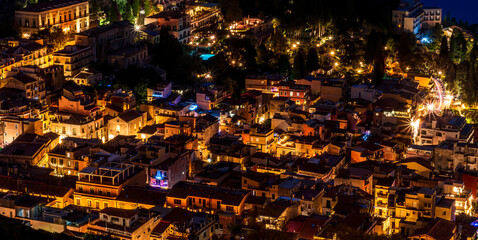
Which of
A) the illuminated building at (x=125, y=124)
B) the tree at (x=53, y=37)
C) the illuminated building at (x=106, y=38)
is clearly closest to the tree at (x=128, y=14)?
the illuminated building at (x=106, y=38)

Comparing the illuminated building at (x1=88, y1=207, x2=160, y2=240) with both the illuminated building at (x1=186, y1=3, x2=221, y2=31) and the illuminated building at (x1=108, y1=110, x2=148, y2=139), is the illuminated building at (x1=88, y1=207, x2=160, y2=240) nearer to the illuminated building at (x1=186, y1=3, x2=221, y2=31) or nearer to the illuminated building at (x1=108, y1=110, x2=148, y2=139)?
the illuminated building at (x1=108, y1=110, x2=148, y2=139)

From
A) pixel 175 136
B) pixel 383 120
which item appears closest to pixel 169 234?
pixel 175 136

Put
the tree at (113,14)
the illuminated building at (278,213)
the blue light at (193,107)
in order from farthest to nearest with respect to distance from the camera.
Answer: the tree at (113,14)
the blue light at (193,107)
the illuminated building at (278,213)

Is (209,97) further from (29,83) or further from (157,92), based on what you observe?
(29,83)

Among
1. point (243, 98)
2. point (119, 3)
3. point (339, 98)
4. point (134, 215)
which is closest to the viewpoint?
point (134, 215)

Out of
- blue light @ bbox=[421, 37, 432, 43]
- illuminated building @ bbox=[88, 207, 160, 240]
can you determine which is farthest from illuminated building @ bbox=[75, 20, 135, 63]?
blue light @ bbox=[421, 37, 432, 43]

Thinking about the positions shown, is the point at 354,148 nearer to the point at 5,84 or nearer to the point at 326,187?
the point at 326,187

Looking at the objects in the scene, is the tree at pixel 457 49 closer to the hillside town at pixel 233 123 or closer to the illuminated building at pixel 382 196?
the hillside town at pixel 233 123
